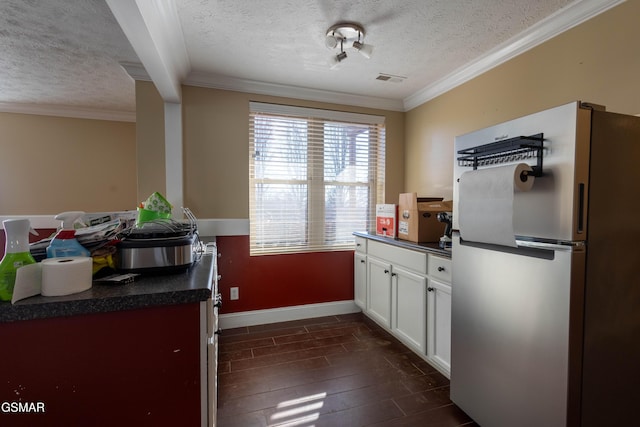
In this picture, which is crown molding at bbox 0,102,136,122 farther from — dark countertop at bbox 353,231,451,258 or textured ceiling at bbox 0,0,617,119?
dark countertop at bbox 353,231,451,258

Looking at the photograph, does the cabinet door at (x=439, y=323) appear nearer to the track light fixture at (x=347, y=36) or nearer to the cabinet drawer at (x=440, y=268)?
the cabinet drawer at (x=440, y=268)

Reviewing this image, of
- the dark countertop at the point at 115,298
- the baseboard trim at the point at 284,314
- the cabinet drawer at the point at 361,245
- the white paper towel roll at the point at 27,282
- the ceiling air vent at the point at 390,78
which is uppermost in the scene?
the ceiling air vent at the point at 390,78

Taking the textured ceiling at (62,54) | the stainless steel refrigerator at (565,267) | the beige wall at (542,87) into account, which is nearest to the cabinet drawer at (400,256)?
the stainless steel refrigerator at (565,267)

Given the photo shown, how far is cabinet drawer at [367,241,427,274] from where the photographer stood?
214 centimetres

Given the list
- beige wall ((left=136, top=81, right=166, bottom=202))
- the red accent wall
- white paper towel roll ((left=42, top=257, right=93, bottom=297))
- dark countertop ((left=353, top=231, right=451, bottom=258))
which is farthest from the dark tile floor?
beige wall ((left=136, top=81, right=166, bottom=202))

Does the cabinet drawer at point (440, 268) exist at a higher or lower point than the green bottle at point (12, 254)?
lower

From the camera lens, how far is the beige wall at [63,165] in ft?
11.1

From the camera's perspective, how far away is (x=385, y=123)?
332 centimetres

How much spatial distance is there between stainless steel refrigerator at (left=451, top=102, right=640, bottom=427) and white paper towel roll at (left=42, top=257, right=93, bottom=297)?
5.19 ft

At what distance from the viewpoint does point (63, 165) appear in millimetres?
3543

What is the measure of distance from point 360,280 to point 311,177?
1184 mm

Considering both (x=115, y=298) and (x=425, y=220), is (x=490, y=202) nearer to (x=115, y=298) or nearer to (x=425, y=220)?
(x=425, y=220)

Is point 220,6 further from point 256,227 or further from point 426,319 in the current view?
point 426,319

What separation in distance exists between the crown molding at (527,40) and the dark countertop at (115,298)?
7.98 ft
